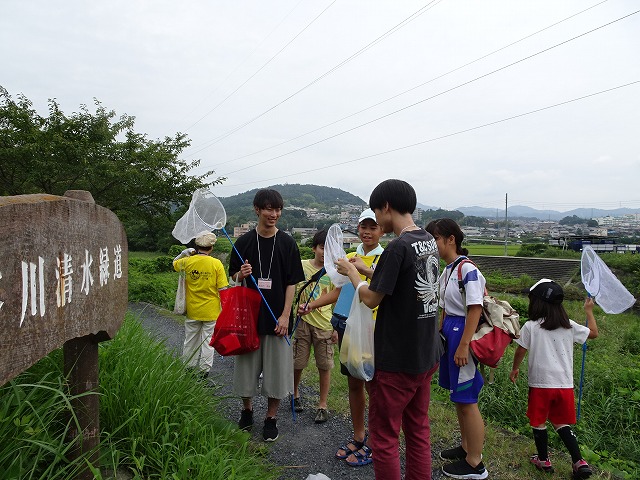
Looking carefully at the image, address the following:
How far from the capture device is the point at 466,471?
3045mm

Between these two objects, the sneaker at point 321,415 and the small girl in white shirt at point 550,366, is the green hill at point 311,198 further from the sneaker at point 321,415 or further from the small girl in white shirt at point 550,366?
the small girl in white shirt at point 550,366

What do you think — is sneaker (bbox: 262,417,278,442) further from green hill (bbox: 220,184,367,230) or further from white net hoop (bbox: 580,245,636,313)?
green hill (bbox: 220,184,367,230)

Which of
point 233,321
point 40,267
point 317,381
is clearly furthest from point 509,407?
point 40,267

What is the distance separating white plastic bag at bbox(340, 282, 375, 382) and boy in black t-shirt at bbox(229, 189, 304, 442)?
0.83 metres

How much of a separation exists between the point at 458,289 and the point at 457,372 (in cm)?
58

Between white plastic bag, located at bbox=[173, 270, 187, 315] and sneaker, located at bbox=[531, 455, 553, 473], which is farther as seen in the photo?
white plastic bag, located at bbox=[173, 270, 187, 315]

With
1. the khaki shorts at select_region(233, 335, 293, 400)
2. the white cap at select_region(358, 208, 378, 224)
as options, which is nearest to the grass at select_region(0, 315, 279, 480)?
the khaki shorts at select_region(233, 335, 293, 400)

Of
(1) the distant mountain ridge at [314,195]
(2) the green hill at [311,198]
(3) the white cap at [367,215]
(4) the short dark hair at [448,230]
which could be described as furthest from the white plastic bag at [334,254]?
(1) the distant mountain ridge at [314,195]

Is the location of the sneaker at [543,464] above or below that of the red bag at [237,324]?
below

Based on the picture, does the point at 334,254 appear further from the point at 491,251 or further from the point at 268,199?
the point at 491,251

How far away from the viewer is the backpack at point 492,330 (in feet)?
9.70

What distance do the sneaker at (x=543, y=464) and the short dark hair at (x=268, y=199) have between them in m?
2.69

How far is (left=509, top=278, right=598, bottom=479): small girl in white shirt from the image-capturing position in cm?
314

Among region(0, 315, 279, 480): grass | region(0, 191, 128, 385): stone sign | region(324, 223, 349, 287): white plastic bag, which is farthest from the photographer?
region(324, 223, 349, 287): white plastic bag
